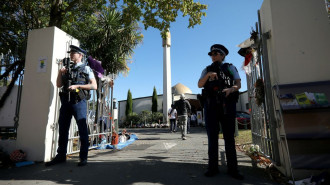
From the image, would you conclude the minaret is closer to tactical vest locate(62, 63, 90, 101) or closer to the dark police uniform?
tactical vest locate(62, 63, 90, 101)

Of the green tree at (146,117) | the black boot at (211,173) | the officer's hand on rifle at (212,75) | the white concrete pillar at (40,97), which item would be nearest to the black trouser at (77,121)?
the white concrete pillar at (40,97)

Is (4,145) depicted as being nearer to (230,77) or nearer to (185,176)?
(185,176)

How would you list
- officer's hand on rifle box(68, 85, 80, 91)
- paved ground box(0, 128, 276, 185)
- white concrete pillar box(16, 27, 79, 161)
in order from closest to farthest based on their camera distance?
1. paved ground box(0, 128, 276, 185)
2. officer's hand on rifle box(68, 85, 80, 91)
3. white concrete pillar box(16, 27, 79, 161)

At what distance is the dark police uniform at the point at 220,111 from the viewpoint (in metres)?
2.65

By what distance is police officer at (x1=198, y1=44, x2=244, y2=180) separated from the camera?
104 inches

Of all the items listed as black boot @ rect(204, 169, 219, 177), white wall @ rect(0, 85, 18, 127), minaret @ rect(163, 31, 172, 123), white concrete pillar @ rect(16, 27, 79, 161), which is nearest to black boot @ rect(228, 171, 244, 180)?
black boot @ rect(204, 169, 219, 177)

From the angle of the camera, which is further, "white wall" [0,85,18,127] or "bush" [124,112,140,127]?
"bush" [124,112,140,127]

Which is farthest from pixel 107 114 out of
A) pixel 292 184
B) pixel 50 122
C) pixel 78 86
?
pixel 292 184

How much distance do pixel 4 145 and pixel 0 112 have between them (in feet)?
17.5

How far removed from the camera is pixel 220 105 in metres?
2.72

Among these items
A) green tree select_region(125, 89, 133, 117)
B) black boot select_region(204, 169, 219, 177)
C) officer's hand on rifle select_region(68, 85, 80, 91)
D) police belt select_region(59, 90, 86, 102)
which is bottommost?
black boot select_region(204, 169, 219, 177)

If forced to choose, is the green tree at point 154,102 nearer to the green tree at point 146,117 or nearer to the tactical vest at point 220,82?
the green tree at point 146,117

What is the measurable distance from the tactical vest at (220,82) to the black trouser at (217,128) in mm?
98

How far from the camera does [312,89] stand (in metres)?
2.44
